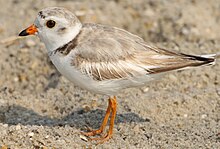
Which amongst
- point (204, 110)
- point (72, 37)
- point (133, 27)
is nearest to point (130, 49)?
point (72, 37)

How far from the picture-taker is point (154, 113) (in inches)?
222

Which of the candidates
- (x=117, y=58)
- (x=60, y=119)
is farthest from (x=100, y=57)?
(x=60, y=119)

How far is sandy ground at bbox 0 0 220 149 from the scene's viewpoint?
4953 mm

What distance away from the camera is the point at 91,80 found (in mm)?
4828

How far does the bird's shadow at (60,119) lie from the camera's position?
5418mm

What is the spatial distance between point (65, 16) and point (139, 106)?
4.74 feet

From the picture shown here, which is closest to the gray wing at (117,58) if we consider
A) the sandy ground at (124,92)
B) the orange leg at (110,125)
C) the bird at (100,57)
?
the bird at (100,57)

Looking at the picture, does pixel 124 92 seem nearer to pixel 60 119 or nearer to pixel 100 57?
pixel 60 119

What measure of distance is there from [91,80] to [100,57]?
0.23m

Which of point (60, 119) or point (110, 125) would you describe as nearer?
point (110, 125)

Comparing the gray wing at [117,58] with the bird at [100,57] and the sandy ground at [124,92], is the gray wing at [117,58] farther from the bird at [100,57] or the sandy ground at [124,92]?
the sandy ground at [124,92]

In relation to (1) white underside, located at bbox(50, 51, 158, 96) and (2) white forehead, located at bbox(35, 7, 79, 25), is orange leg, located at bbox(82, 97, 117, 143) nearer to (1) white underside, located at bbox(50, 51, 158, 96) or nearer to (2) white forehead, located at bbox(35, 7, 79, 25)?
(1) white underside, located at bbox(50, 51, 158, 96)

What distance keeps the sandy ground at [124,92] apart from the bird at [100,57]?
0.50 metres

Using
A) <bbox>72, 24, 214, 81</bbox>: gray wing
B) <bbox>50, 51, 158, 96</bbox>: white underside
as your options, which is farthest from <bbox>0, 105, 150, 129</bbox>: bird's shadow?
<bbox>72, 24, 214, 81</bbox>: gray wing
